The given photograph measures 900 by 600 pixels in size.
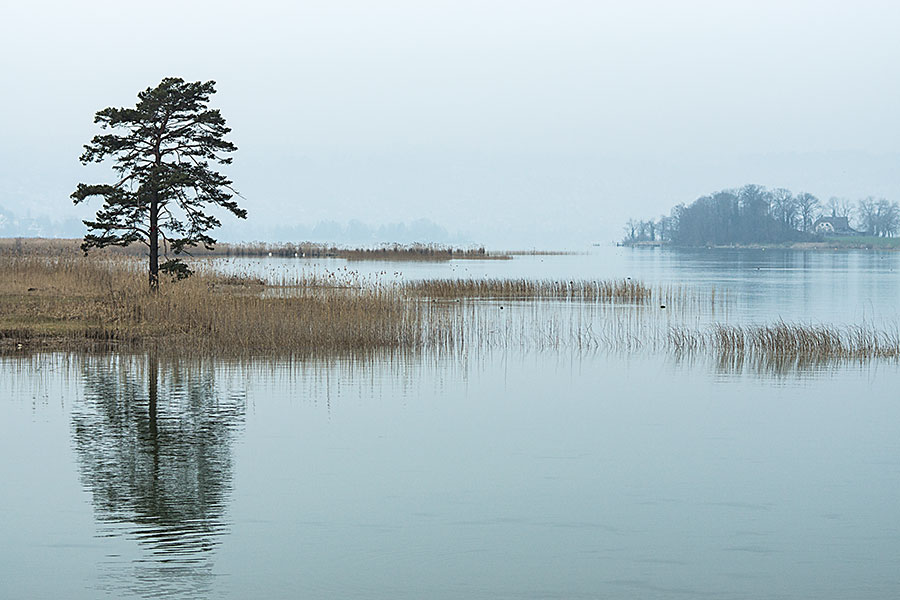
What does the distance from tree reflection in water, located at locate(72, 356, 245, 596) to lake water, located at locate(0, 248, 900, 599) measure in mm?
39

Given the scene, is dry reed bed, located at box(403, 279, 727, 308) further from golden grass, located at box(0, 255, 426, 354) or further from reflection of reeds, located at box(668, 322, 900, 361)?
reflection of reeds, located at box(668, 322, 900, 361)

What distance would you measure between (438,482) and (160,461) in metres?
2.81

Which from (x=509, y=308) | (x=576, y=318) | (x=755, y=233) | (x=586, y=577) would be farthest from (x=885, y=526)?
(x=755, y=233)

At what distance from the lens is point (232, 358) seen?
62.2ft

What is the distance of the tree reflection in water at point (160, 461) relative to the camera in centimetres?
802

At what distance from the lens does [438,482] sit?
10523mm

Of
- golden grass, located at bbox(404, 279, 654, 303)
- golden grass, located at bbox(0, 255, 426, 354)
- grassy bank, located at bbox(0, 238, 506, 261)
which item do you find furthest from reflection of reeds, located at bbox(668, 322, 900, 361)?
grassy bank, located at bbox(0, 238, 506, 261)

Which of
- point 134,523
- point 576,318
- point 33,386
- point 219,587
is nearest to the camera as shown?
point 219,587

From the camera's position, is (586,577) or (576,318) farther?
(576,318)

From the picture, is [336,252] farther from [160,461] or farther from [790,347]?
[160,461]

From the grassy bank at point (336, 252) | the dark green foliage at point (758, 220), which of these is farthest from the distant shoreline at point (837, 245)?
the grassy bank at point (336, 252)

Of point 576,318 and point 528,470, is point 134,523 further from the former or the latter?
point 576,318

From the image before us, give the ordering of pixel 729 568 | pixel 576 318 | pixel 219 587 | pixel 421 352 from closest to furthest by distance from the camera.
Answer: pixel 219 587 → pixel 729 568 → pixel 421 352 → pixel 576 318

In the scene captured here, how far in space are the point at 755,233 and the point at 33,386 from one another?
181 m
